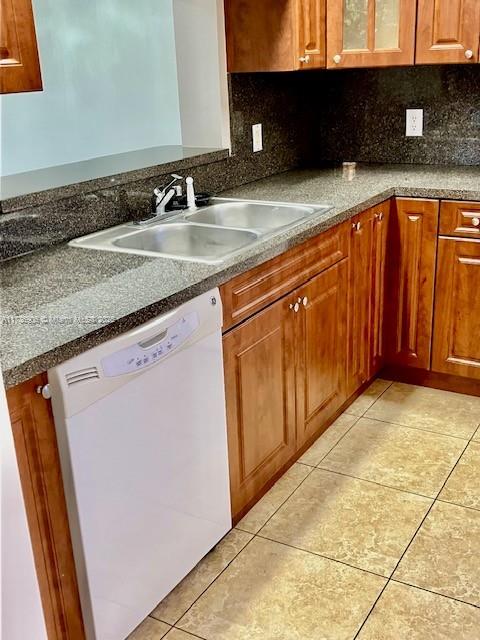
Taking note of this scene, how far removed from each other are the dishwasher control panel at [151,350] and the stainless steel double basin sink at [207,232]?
260mm

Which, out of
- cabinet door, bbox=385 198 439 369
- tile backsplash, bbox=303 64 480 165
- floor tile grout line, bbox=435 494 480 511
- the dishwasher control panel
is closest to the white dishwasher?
the dishwasher control panel

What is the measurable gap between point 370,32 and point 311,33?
0.26 meters

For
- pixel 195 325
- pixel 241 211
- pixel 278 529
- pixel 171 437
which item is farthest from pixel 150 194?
pixel 278 529

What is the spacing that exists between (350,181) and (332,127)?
617 mm

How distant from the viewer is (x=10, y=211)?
210 cm

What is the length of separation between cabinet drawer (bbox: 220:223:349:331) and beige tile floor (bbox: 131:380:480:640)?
72 centimetres

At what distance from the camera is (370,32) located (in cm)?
300

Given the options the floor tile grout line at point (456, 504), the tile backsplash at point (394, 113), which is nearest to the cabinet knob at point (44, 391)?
the floor tile grout line at point (456, 504)

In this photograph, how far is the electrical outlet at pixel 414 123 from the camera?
3.40 m

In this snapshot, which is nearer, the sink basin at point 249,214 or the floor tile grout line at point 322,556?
the floor tile grout line at point 322,556

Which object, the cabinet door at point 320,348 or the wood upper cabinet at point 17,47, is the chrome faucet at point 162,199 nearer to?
the cabinet door at point 320,348

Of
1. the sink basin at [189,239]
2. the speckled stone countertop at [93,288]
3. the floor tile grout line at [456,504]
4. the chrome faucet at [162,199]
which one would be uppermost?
the chrome faucet at [162,199]

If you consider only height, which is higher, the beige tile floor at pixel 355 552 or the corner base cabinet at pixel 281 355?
the corner base cabinet at pixel 281 355

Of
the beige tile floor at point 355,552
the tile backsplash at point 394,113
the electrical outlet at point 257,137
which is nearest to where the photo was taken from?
the beige tile floor at point 355,552
